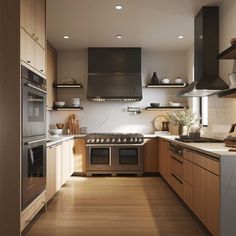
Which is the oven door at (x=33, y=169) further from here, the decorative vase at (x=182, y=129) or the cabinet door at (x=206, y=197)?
the decorative vase at (x=182, y=129)

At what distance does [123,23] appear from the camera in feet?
15.4

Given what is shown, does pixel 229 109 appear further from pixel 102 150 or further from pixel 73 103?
pixel 73 103

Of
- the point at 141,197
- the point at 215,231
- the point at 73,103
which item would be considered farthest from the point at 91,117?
the point at 215,231

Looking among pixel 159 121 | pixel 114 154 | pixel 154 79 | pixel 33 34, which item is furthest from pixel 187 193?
pixel 154 79

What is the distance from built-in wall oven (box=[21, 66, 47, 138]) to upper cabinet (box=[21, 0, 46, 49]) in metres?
0.41

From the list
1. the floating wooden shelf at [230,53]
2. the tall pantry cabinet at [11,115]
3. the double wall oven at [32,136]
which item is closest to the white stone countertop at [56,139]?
the double wall oven at [32,136]

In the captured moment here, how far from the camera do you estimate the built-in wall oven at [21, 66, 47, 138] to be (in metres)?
2.66

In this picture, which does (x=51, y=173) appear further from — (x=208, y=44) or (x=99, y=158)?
(x=208, y=44)

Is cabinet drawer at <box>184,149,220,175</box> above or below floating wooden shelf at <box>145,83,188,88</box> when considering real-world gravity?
below

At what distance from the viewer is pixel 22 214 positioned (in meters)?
2.60

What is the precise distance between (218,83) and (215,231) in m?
2.14

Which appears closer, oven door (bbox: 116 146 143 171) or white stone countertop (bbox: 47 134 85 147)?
white stone countertop (bbox: 47 134 85 147)

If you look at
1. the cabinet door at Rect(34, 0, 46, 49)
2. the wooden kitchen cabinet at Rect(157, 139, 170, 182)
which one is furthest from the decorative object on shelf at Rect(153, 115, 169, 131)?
the cabinet door at Rect(34, 0, 46, 49)

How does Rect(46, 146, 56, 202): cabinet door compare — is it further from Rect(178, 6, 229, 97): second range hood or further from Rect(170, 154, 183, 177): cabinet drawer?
Rect(178, 6, 229, 97): second range hood
